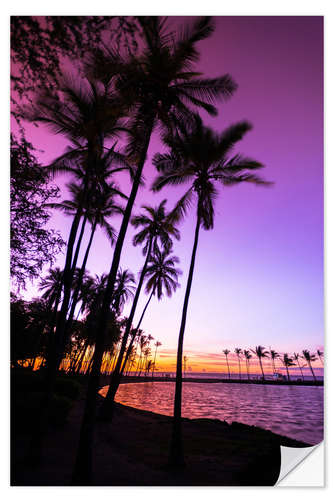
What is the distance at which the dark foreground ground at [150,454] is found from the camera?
4.18 m

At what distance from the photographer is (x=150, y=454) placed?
668 centimetres

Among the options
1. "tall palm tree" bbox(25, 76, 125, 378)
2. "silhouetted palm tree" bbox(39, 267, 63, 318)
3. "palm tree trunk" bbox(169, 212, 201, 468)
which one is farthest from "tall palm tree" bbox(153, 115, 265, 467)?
"silhouetted palm tree" bbox(39, 267, 63, 318)

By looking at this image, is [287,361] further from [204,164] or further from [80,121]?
[80,121]

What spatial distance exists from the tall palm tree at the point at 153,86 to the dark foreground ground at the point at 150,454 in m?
1.11

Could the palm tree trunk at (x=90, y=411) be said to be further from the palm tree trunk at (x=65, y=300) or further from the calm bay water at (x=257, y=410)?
the calm bay water at (x=257, y=410)

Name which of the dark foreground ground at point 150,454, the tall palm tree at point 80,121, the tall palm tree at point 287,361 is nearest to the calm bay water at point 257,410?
the dark foreground ground at point 150,454

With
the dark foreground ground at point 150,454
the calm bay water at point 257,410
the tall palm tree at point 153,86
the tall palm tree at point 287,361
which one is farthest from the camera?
the tall palm tree at point 287,361

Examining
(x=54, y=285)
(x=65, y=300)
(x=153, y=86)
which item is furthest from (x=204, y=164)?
(x=54, y=285)

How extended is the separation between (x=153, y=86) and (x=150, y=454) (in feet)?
34.2

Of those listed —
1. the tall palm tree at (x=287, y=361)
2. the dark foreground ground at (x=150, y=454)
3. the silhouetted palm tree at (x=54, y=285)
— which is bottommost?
the tall palm tree at (x=287, y=361)

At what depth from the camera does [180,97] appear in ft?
22.7

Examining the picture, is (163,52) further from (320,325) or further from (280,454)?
(280,454)

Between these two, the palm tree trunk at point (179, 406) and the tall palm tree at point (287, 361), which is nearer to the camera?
the palm tree trunk at point (179, 406)

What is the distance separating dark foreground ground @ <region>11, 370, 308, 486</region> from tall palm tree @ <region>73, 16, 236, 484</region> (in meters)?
1.11
